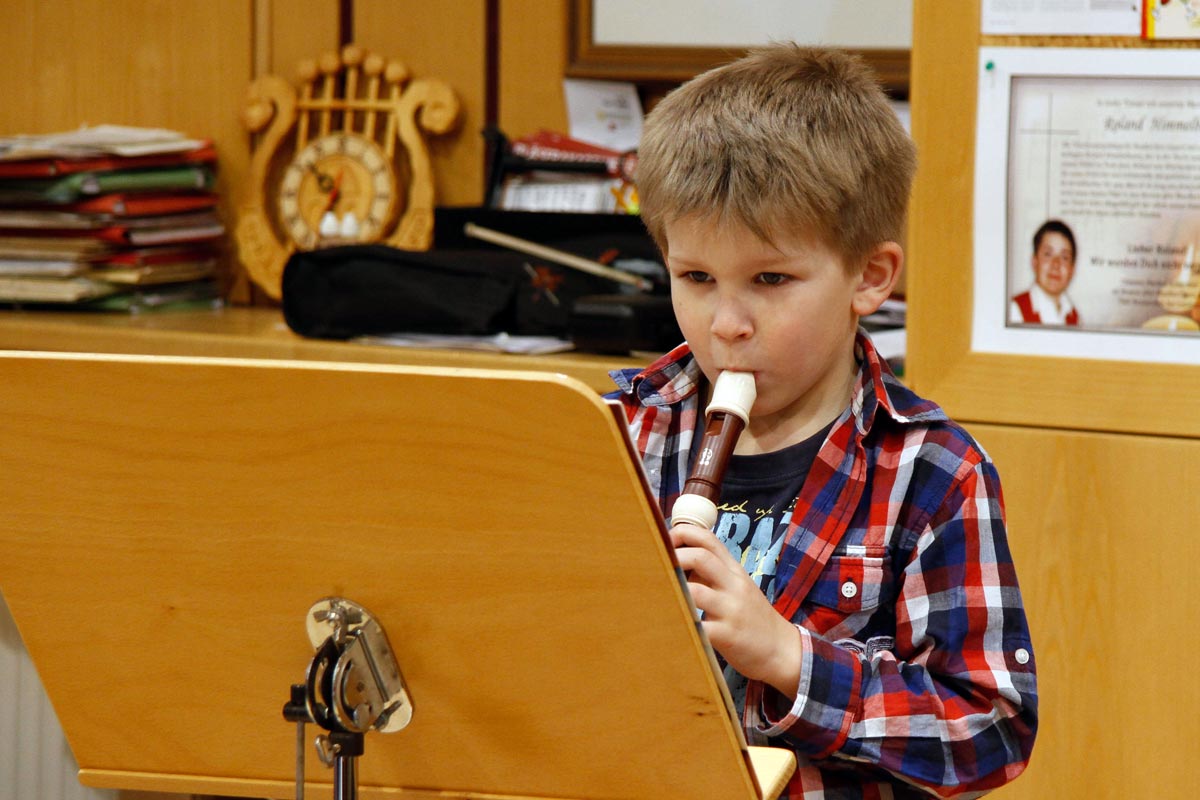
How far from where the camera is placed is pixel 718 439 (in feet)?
3.35

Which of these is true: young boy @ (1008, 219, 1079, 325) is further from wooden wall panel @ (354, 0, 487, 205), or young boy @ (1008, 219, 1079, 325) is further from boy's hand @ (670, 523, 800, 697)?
wooden wall panel @ (354, 0, 487, 205)

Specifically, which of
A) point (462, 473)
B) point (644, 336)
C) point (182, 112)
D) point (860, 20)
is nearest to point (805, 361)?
point (462, 473)

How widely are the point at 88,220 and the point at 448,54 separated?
2.06ft

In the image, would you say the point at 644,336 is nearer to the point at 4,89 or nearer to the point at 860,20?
the point at 860,20

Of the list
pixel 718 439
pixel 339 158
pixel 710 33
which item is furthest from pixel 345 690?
pixel 339 158

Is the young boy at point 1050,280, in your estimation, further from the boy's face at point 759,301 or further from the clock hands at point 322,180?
the clock hands at point 322,180

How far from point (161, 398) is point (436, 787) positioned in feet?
0.90

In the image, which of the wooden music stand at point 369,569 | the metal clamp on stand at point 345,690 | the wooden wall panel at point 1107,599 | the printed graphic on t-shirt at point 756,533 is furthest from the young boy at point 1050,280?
the metal clamp on stand at point 345,690

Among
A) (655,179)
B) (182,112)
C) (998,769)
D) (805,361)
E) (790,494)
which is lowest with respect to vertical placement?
(998,769)

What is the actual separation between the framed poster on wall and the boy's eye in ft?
1.86

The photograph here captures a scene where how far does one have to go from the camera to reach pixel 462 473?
72cm

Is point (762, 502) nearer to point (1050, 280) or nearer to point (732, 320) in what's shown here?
point (732, 320)

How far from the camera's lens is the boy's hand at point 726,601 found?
884 millimetres

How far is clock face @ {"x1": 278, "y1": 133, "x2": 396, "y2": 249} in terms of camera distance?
235cm
